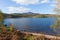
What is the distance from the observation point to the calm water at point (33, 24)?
15.6 ft

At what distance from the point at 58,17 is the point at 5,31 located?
143 centimetres

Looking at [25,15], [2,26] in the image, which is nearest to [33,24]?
[25,15]

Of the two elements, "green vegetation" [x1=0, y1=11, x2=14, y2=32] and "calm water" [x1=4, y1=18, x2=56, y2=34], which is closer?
"calm water" [x1=4, y1=18, x2=56, y2=34]

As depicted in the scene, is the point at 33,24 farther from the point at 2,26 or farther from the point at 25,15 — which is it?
the point at 2,26

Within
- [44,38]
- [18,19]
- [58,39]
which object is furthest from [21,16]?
[58,39]

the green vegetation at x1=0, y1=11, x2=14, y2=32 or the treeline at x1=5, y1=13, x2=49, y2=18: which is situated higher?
the treeline at x1=5, y1=13, x2=49, y2=18

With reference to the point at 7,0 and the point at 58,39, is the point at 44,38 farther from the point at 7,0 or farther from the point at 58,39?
the point at 7,0

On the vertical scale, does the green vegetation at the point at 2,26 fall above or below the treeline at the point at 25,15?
below

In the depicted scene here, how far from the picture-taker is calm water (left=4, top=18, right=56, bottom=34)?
4770 millimetres

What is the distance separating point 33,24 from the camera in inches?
191

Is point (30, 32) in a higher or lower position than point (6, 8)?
lower

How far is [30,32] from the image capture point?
4.89 meters

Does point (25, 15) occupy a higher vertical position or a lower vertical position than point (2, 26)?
higher

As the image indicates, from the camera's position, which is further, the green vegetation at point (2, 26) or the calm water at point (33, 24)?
the green vegetation at point (2, 26)
